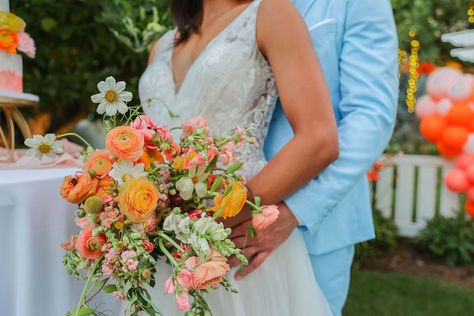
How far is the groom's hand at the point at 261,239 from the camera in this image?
4.31 ft

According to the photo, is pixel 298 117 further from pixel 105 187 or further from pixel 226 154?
pixel 105 187

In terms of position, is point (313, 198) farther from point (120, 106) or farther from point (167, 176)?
point (120, 106)

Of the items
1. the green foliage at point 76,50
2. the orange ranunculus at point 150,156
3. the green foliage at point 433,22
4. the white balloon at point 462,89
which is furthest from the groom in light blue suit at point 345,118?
the green foliage at point 433,22

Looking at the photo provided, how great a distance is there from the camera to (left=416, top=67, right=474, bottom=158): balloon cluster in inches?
221

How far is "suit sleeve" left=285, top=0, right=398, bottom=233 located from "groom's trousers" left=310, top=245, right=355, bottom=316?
0.11 metres

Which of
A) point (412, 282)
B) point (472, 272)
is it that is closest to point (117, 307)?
point (412, 282)

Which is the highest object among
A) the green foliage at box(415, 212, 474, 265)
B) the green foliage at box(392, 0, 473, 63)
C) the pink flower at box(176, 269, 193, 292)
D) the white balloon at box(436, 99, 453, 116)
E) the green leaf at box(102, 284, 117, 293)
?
the pink flower at box(176, 269, 193, 292)

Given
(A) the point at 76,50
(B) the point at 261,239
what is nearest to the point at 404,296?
(A) the point at 76,50

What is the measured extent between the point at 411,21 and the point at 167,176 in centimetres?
604

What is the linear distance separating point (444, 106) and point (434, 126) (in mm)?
209

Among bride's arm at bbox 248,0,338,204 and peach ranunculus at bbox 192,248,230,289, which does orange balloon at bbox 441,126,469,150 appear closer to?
bride's arm at bbox 248,0,338,204

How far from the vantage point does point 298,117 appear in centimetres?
138

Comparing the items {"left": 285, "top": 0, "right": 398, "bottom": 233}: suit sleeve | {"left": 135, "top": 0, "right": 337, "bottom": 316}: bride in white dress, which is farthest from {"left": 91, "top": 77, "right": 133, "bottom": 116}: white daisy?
{"left": 285, "top": 0, "right": 398, "bottom": 233}: suit sleeve

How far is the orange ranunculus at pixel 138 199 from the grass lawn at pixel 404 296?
11.5 feet
